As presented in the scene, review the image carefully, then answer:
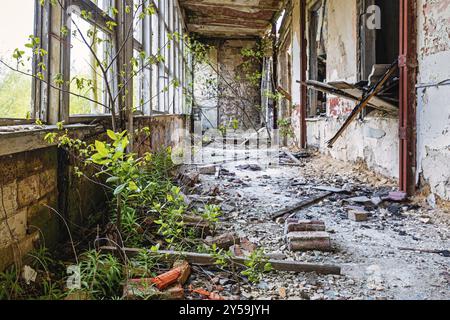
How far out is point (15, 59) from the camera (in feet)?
6.79

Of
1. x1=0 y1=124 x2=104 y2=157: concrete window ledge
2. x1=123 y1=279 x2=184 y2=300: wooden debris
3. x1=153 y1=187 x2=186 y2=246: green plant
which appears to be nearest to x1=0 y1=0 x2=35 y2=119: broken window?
x1=0 y1=124 x2=104 y2=157: concrete window ledge

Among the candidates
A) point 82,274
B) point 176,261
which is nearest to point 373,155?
point 176,261

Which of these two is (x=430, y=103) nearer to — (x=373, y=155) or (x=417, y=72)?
(x=417, y=72)

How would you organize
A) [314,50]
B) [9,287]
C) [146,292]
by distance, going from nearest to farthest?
[9,287] → [146,292] → [314,50]

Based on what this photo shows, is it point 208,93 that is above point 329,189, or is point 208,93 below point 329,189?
above

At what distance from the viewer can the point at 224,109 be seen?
48.3 feet

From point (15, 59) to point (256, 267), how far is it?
1871 mm

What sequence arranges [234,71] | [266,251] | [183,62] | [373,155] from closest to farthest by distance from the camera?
[266,251], [373,155], [183,62], [234,71]

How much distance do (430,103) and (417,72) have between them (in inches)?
Answer: 15.7

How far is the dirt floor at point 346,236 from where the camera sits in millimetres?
2004

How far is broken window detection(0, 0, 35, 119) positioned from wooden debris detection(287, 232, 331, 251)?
6.18 feet

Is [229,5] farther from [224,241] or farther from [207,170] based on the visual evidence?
[224,241]

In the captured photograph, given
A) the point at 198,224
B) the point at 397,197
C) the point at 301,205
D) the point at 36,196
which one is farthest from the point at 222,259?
the point at 397,197

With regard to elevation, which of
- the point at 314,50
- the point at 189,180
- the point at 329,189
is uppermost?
the point at 314,50
